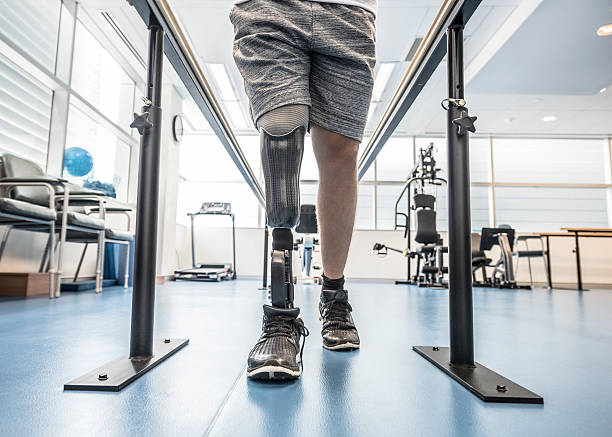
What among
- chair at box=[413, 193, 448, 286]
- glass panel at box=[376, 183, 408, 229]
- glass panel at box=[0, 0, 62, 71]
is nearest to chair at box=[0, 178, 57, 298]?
glass panel at box=[0, 0, 62, 71]

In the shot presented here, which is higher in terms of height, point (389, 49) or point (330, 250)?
point (389, 49)

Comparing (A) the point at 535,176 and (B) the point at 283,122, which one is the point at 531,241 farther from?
(B) the point at 283,122

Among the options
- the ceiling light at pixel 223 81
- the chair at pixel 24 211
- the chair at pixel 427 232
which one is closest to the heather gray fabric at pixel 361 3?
the chair at pixel 24 211

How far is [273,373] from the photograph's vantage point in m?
0.65

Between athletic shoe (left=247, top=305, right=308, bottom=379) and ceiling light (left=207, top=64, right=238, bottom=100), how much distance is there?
4629 millimetres

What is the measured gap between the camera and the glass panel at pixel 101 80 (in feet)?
13.3

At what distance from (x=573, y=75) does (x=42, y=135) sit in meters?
5.47

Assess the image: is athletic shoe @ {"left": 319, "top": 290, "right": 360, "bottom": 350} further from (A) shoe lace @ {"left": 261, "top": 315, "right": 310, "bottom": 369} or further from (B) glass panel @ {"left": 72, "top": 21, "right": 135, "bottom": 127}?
(B) glass panel @ {"left": 72, "top": 21, "right": 135, "bottom": 127}

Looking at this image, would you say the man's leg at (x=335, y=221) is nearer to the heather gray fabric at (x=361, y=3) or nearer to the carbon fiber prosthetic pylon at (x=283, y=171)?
the carbon fiber prosthetic pylon at (x=283, y=171)

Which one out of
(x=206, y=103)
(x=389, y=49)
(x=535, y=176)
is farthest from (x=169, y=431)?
(x=535, y=176)

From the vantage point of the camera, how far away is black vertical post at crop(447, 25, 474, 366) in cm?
A: 75

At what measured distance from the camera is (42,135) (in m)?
3.37

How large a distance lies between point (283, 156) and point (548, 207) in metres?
7.27

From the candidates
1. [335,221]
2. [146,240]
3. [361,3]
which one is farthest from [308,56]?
[146,240]
